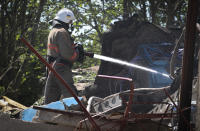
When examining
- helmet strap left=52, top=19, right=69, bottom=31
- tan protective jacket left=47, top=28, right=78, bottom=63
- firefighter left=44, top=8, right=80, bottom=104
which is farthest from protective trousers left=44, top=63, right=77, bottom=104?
helmet strap left=52, top=19, right=69, bottom=31

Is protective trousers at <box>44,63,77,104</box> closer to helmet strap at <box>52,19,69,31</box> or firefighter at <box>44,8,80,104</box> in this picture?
firefighter at <box>44,8,80,104</box>

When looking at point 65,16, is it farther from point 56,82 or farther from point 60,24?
point 56,82

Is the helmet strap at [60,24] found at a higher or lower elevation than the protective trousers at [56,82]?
higher

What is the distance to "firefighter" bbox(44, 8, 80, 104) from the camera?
18.2ft

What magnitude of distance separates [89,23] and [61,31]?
7656 millimetres

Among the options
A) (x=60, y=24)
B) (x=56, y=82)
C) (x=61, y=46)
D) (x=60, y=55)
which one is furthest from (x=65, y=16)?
(x=56, y=82)

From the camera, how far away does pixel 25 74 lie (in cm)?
963

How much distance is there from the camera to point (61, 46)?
553 centimetres

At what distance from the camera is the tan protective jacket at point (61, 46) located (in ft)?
18.2

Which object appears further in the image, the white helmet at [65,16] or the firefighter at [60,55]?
the white helmet at [65,16]

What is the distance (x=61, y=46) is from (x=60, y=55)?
7.0 inches

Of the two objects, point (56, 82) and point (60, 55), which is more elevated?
point (60, 55)

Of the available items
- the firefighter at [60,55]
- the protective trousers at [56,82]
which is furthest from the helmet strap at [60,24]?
the protective trousers at [56,82]

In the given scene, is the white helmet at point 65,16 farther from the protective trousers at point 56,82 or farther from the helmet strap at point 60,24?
the protective trousers at point 56,82
